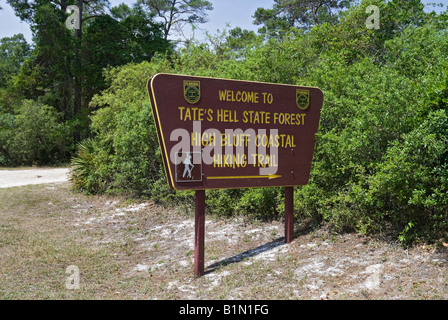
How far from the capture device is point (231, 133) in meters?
5.54

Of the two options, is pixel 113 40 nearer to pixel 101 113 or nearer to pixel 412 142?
pixel 101 113

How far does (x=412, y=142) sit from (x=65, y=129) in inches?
980

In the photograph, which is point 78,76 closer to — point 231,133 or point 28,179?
point 28,179

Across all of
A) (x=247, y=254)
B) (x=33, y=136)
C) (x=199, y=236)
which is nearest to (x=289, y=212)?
(x=247, y=254)

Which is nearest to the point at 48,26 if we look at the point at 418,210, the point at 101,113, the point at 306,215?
the point at 101,113

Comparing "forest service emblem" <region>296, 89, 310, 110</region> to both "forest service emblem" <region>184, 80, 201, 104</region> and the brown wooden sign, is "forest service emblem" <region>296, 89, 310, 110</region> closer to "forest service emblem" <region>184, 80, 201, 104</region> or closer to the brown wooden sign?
the brown wooden sign

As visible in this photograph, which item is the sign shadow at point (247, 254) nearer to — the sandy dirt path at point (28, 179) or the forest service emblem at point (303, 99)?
the forest service emblem at point (303, 99)

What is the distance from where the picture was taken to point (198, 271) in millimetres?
5449

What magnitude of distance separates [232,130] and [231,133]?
0.04m

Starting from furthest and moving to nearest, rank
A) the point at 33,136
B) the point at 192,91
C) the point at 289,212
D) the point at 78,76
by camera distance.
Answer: the point at 78,76, the point at 33,136, the point at 289,212, the point at 192,91

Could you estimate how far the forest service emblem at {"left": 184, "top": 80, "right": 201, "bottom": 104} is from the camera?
205 inches

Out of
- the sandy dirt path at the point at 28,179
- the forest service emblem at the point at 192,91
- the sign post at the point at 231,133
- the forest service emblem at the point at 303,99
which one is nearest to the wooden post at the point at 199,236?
the sign post at the point at 231,133

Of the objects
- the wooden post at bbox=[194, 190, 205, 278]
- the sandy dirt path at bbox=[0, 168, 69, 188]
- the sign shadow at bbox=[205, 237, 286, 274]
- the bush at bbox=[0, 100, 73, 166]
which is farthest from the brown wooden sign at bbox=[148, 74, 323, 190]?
the bush at bbox=[0, 100, 73, 166]

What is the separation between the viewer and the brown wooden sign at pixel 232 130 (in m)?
5.10
